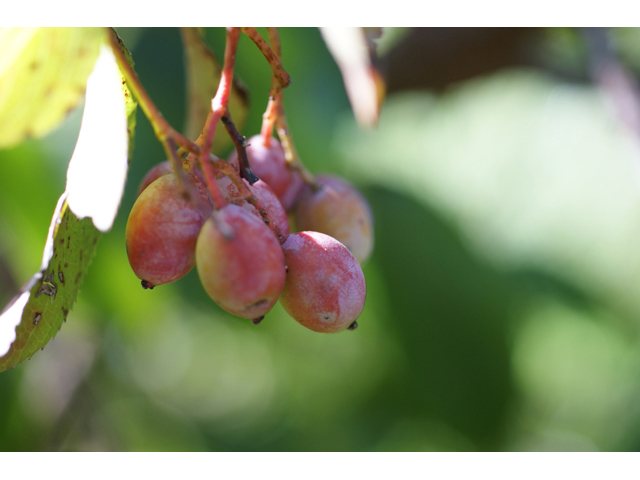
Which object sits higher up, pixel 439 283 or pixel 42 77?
pixel 439 283

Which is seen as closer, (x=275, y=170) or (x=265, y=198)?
(x=265, y=198)

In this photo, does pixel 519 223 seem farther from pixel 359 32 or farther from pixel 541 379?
pixel 359 32

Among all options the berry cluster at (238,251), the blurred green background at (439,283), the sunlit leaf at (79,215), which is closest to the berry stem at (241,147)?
the berry cluster at (238,251)

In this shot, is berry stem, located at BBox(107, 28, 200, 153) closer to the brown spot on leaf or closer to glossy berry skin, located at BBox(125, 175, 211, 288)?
glossy berry skin, located at BBox(125, 175, 211, 288)

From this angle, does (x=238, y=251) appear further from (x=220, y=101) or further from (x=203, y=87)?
(x=203, y=87)

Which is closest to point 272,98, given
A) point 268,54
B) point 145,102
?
point 268,54

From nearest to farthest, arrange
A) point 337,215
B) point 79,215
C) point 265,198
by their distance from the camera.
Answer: point 79,215 < point 265,198 < point 337,215

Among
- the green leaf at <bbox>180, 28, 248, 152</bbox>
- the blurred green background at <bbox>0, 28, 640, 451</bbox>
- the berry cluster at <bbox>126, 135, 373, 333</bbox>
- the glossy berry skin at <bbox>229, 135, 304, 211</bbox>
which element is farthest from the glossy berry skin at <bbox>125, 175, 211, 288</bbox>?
the blurred green background at <bbox>0, 28, 640, 451</bbox>
